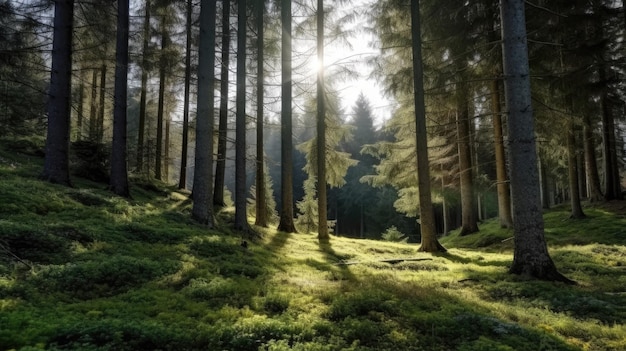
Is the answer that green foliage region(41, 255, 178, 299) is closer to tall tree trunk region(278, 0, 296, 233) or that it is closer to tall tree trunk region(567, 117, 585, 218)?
tall tree trunk region(278, 0, 296, 233)

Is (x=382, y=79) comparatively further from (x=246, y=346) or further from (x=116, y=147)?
(x=246, y=346)

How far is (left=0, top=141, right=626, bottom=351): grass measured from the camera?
4.11 metres

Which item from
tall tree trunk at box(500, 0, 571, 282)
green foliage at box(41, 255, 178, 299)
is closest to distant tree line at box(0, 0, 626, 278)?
tall tree trunk at box(500, 0, 571, 282)

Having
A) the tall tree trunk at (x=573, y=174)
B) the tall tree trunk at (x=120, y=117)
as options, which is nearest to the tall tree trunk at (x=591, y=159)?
the tall tree trunk at (x=573, y=174)

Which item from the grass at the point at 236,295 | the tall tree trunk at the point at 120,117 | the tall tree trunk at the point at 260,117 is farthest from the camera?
the tall tree trunk at the point at 260,117

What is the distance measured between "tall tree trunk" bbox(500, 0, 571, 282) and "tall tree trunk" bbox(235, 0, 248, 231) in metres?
8.74

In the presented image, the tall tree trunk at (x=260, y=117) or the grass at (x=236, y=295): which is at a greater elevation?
the tall tree trunk at (x=260, y=117)

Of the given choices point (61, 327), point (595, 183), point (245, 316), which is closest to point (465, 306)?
point (245, 316)

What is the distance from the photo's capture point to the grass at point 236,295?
4.11m

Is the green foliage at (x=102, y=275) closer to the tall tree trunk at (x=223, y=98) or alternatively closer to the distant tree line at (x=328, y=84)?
the distant tree line at (x=328, y=84)

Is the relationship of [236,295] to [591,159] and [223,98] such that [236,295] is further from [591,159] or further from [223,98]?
[591,159]

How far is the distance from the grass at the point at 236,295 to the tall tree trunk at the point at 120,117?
3201 mm

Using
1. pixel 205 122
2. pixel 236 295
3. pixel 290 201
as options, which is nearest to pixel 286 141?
pixel 290 201

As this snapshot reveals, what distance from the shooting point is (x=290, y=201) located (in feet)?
55.9
